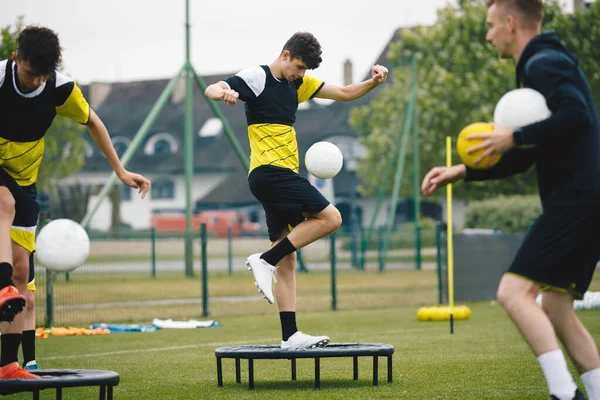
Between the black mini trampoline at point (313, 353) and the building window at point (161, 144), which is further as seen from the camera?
the building window at point (161, 144)

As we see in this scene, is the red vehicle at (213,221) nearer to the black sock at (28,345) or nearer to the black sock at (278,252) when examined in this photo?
the black sock at (278,252)

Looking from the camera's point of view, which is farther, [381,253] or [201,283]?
[381,253]

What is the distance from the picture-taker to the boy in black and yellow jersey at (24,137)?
6.06m

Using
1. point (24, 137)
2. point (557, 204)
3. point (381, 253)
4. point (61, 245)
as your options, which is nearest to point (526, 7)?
point (557, 204)

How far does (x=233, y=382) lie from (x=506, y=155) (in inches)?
143

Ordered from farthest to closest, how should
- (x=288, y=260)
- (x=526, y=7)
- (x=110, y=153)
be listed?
(x=288, y=260)
(x=110, y=153)
(x=526, y=7)

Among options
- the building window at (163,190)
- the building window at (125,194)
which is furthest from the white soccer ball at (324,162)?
the building window at (125,194)

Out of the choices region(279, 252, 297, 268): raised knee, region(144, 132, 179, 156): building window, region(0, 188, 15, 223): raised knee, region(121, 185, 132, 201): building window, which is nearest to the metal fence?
region(279, 252, 297, 268): raised knee

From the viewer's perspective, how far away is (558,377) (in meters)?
4.95

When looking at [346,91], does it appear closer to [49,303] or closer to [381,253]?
[49,303]

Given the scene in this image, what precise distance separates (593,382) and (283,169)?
3260 mm

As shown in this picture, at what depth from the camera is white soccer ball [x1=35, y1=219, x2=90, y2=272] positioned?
35.7 ft

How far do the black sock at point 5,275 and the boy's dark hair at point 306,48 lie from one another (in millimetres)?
2783

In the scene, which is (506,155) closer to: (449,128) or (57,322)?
(57,322)
